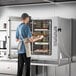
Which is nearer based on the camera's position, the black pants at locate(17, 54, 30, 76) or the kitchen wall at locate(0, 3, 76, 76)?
the black pants at locate(17, 54, 30, 76)

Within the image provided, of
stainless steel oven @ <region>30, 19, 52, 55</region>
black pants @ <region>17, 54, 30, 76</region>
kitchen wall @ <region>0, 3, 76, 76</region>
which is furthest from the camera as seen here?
kitchen wall @ <region>0, 3, 76, 76</region>

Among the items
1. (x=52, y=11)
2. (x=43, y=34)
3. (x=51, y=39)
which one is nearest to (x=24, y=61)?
(x=51, y=39)

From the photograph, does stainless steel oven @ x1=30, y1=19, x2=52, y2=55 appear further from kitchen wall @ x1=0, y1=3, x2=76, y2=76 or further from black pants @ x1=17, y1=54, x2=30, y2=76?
black pants @ x1=17, y1=54, x2=30, y2=76

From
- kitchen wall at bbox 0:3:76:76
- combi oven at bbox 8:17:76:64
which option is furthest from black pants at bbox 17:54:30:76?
kitchen wall at bbox 0:3:76:76

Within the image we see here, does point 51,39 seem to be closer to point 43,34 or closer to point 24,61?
point 43,34

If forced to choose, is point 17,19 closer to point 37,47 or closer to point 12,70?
point 37,47

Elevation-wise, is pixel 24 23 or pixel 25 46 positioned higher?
pixel 24 23

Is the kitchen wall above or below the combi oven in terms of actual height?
above

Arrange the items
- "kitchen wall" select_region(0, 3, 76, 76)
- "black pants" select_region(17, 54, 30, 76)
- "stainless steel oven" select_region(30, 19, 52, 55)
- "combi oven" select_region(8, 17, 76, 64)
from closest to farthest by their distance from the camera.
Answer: "black pants" select_region(17, 54, 30, 76), "combi oven" select_region(8, 17, 76, 64), "stainless steel oven" select_region(30, 19, 52, 55), "kitchen wall" select_region(0, 3, 76, 76)

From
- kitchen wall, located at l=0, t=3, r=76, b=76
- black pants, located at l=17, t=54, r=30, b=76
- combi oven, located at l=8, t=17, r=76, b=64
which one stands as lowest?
black pants, located at l=17, t=54, r=30, b=76

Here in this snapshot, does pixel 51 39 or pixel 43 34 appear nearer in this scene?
pixel 51 39

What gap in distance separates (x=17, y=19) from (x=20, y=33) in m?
0.98

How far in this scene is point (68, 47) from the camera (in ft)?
17.1

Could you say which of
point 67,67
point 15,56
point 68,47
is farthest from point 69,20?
point 15,56
